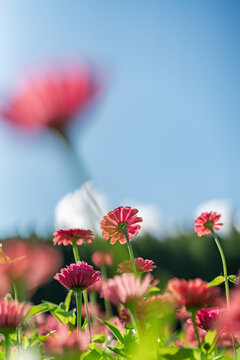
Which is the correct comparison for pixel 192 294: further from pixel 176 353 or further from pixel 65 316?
pixel 65 316

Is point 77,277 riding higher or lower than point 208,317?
higher

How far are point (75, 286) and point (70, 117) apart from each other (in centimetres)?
73

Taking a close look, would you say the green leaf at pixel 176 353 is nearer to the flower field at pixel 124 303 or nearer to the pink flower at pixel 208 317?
the flower field at pixel 124 303

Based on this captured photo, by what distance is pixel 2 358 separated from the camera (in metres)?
0.96

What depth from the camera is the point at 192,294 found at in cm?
66

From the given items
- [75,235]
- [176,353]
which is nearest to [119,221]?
[75,235]

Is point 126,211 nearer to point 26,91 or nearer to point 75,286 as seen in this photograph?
point 75,286

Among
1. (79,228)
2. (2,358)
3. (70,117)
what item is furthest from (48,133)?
(79,228)

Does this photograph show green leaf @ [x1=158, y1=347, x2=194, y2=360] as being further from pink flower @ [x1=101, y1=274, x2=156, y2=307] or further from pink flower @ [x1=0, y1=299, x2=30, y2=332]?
pink flower @ [x1=0, y1=299, x2=30, y2=332]

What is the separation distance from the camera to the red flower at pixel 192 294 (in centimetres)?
66

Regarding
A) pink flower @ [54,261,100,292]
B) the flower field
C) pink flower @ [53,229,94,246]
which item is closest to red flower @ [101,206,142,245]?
the flower field

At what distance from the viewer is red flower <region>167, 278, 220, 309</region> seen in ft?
2.18

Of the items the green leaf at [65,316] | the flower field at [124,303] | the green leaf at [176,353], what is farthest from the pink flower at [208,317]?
the green leaf at [65,316]

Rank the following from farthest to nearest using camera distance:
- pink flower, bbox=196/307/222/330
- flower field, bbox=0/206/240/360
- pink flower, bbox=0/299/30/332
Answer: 1. pink flower, bbox=196/307/222/330
2. pink flower, bbox=0/299/30/332
3. flower field, bbox=0/206/240/360
